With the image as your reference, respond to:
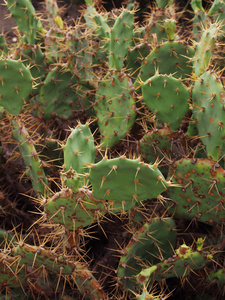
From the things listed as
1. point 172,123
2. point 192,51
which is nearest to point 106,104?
point 172,123

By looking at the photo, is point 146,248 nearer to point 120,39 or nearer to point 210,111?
point 210,111

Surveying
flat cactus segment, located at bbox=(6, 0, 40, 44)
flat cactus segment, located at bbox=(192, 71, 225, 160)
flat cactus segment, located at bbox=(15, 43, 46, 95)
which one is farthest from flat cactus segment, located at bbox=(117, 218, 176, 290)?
flat cactus segment, located at bbox=(6, 0, 40, 44)

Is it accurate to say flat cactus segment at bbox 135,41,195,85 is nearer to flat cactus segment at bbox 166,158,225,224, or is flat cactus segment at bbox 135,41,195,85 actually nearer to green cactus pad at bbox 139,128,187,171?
green cactus pad at bbox 139,128,187,171

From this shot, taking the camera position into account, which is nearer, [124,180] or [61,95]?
[124,180]

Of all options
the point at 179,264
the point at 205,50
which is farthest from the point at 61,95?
the point at 179,264

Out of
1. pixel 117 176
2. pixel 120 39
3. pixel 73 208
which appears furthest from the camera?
pixel 120 39

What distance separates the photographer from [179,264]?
5.46ft

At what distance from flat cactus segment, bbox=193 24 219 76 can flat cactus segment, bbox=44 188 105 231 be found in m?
0.89

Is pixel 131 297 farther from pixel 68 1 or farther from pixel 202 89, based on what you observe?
pixel 68 1

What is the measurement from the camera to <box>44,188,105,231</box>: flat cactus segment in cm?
142

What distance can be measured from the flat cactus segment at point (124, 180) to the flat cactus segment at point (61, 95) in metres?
1.15

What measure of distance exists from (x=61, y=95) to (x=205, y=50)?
952 mm

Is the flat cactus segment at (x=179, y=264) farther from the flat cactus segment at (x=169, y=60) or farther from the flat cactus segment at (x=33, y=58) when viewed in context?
the flat cactus segment at (x=33, y=58)

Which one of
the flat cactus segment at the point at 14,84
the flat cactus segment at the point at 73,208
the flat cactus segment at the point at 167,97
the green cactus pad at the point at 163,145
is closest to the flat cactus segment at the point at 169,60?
the flat cactus segment at the point at 167,97
